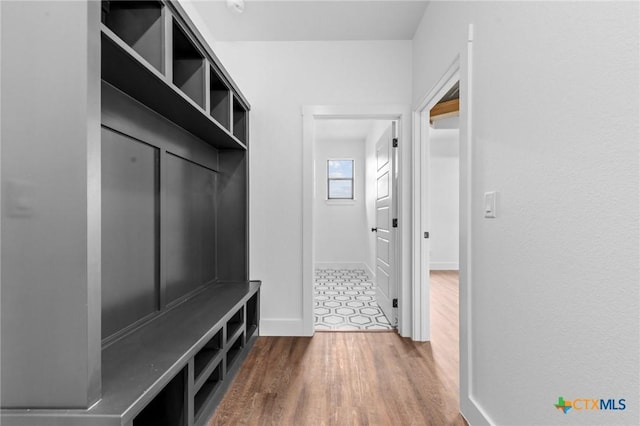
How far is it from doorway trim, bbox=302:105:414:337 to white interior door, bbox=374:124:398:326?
0.57ft

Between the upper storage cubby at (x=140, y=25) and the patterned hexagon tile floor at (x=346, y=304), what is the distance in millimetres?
2520

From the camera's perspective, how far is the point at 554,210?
1045 millimetres

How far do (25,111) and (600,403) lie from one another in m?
1.90

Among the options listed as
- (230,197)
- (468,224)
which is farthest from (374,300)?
(468,224)

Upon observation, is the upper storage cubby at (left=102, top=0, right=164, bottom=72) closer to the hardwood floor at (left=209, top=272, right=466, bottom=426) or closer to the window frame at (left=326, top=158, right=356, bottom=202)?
the hardwood floor at (left=209, top=272, right=466, bottom=426)

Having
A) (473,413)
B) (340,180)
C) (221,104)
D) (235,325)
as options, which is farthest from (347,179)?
(473,413)

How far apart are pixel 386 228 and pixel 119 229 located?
102 inches

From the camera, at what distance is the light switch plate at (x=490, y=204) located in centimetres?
141

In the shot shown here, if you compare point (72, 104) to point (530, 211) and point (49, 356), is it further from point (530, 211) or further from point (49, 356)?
point (530, 211)

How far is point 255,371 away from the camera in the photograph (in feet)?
7.04

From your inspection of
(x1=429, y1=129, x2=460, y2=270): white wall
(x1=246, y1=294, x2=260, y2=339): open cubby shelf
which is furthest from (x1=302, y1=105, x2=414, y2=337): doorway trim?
(x1=429, y1=129, x2=460, y2=270): white wall

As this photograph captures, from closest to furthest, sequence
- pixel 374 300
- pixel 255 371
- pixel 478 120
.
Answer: pixel 478 120
pixel 255 371
pixel 374 300

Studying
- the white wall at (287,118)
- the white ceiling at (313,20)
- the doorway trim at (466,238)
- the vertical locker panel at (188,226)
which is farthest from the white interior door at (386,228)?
the vertical locker panel at (188,226)

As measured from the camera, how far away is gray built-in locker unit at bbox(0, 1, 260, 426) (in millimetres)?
945
